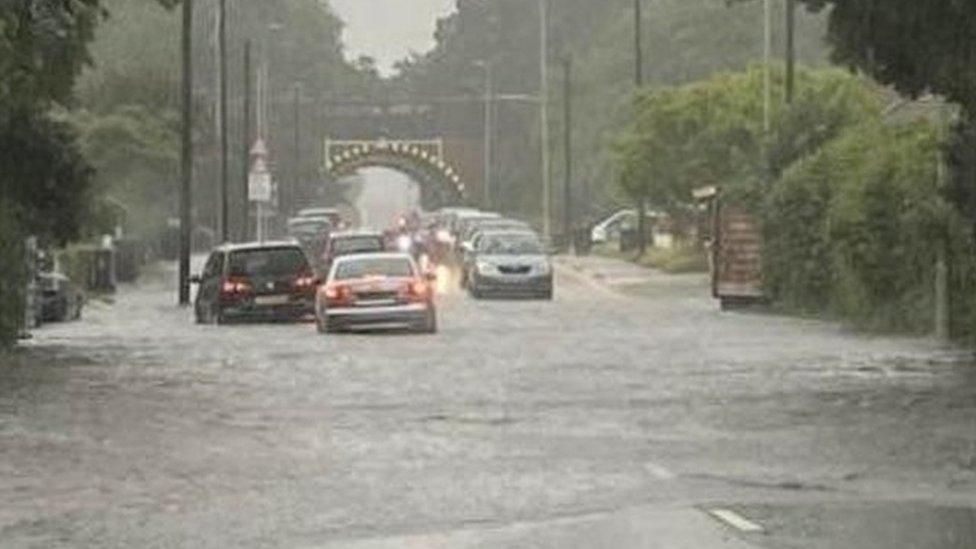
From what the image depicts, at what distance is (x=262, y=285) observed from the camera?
41562 millimetres

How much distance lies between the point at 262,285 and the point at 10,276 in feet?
30.5

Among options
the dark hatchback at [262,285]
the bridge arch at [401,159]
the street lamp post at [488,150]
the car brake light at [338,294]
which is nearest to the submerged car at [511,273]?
the dark hatchback at [262,285]

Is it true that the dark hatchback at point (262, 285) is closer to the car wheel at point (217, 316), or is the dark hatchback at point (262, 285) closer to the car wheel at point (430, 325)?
the car wheel at point (217, 316)

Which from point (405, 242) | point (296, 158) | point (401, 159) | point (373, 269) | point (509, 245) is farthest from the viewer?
point (401, 159)

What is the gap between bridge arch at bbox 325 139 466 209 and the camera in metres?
126

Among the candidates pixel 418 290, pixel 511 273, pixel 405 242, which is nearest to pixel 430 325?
pixel 418 290

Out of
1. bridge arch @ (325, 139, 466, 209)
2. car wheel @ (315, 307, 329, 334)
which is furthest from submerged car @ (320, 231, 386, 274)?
bridge arch @ (325, 139, 466, 209)

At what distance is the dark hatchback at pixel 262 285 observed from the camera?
41.5 m

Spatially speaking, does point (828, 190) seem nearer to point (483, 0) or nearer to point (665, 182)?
point (665, 182)

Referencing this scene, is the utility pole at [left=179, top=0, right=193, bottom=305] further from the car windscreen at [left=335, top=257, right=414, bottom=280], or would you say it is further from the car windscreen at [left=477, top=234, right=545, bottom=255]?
the car windscreen at [left=335, top=257, right=414, bottom=280]

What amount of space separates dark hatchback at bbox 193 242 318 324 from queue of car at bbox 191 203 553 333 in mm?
18

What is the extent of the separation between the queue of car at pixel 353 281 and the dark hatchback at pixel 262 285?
18mm

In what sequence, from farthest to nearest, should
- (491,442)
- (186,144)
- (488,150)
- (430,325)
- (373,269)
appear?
(488,150) < (186,144) < (373,269) < (430,325) < (491,442)

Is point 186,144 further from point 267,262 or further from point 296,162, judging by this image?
point 296,162
